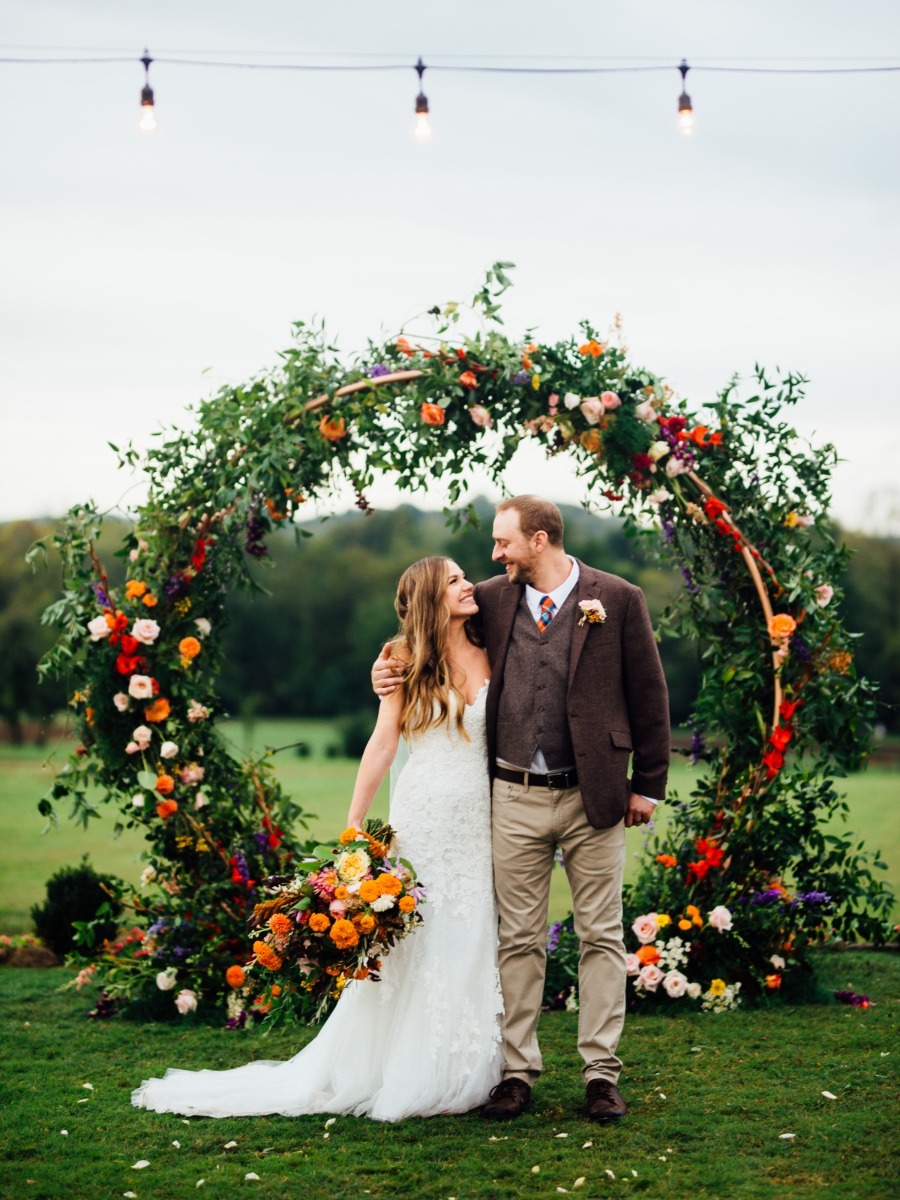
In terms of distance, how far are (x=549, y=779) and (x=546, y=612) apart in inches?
23.8

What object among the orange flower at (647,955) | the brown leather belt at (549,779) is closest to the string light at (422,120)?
the brown leather belt at (549,779)

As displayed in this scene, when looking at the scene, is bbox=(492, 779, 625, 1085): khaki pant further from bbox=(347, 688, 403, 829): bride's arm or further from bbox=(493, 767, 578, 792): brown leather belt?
bbox=(347, 688, 403, 829): bride's arm

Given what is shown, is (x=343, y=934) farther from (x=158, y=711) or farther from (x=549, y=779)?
(x=158, y=711)

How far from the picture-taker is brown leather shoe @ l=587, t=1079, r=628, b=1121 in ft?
13.7

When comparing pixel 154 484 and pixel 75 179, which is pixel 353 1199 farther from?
pixel 75 179

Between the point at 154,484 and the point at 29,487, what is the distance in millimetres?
37502

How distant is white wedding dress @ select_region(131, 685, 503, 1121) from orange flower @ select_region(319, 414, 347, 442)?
1862mm

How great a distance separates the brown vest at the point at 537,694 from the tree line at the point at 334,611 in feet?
110

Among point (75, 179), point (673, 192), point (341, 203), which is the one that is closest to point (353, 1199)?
point (673, 192)

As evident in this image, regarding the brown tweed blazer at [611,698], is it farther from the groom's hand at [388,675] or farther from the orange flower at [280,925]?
the orange flower at [280,925]

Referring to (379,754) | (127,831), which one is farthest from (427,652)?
(127,831)

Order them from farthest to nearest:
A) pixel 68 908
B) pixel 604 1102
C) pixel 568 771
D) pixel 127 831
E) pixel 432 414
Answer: pixel 127 831 → pixel 68 908 → pixel 432 414 → pixel 568 771 → pixel 604 1102

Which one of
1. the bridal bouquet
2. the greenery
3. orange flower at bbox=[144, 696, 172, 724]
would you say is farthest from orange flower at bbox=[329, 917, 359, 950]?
the greenery

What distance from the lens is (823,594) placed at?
19.7ft
